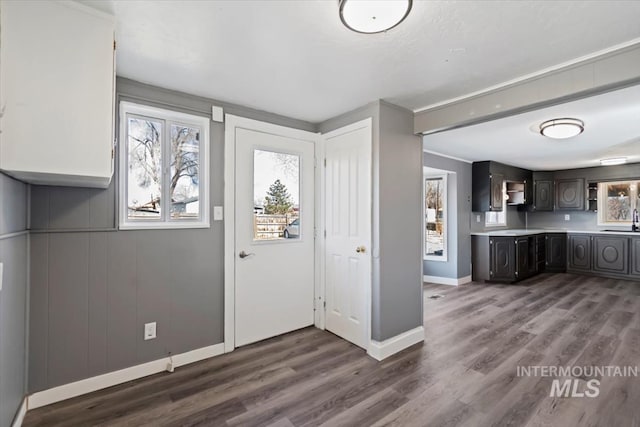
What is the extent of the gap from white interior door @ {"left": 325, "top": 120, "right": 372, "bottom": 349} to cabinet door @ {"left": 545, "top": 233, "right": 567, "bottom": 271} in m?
5.81

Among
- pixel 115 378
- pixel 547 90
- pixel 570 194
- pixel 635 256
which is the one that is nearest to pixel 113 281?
pixel 115 378

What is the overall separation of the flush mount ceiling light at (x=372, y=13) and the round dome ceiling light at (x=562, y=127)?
2.82 meters

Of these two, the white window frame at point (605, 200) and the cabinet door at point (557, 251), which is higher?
the white window frame at point (605, 200)

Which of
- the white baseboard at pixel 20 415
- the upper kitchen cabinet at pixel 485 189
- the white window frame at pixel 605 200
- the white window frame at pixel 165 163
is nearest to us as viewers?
the white baseboard at pixel 20 415

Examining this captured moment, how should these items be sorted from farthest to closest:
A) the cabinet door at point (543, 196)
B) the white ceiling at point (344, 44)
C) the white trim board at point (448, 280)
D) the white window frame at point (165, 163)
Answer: the cabinet door at point (543, 196) → the white trim board at point (448, 280) → the white window frame at point (165, 163) → the white ceiling at point (344, 44)

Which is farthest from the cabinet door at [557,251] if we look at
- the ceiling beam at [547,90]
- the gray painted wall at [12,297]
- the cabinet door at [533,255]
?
the gray painted wall at [12,297]

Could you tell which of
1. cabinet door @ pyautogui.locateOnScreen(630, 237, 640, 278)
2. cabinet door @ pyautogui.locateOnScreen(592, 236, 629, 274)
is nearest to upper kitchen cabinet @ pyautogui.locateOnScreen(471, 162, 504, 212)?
cabinet door @ pyautogui.locateOnScreen(592, 236, 629, 274)

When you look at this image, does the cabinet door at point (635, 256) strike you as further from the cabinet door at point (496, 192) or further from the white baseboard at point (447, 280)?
the white baseboard at point (447, 280)

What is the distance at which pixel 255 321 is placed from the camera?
2.99 metres

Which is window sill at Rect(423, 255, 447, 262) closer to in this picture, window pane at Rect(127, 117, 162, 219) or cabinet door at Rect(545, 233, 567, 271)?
cabinet door at Rect(545, 233, 567, 271)

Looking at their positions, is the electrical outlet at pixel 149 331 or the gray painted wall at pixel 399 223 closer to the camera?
the electrical outlet at pixel 149 331

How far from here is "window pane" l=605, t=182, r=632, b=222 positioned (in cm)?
622

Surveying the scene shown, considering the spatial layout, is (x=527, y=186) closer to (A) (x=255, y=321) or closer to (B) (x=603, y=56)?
(B) (x=603, y=56)

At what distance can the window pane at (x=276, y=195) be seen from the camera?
3057 millimetres
